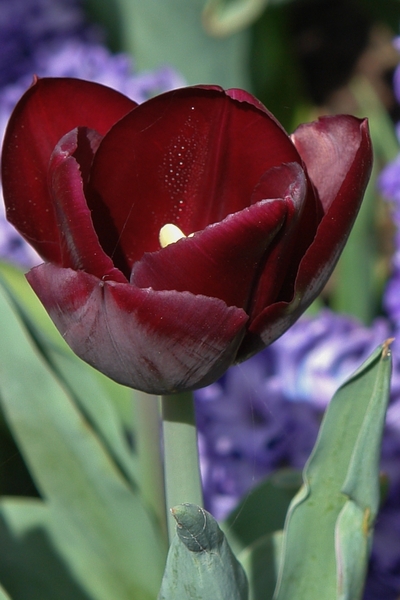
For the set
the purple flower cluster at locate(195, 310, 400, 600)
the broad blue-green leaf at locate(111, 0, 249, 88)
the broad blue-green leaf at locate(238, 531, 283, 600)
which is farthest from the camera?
the broad blue-green leaf at locate(111, 0, 249, 88)

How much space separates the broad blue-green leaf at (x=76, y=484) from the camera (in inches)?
21.3

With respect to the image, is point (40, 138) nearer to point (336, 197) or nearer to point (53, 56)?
point (336, 197)

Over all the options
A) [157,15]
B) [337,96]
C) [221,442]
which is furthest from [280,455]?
[337,96]

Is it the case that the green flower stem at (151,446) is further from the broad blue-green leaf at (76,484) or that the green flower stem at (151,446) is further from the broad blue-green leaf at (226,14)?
the broad blue-green leaf at (226,14)

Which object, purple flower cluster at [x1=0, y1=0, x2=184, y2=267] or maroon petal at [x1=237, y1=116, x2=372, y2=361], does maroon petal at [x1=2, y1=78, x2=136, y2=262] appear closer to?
maroon petal at [x1=237, y1=116, x2=372, y2=361]

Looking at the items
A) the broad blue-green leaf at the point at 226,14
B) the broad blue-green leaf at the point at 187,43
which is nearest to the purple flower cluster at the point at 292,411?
the broad blue-green leaf at the point at 226,14

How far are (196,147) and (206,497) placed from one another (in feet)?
1.37

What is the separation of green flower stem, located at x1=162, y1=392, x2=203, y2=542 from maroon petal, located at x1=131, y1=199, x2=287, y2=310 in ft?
0.20

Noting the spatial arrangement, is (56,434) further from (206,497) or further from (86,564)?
(206,497)

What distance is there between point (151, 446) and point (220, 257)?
26cm

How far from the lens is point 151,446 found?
1.85 feet

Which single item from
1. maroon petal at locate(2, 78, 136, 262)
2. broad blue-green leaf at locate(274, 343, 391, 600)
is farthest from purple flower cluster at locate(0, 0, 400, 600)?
→ maroon petal at locate(2, 78, 136, 262)

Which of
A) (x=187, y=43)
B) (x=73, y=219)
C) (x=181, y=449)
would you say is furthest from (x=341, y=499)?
(x=187, y=43)

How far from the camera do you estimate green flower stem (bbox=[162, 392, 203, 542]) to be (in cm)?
39
